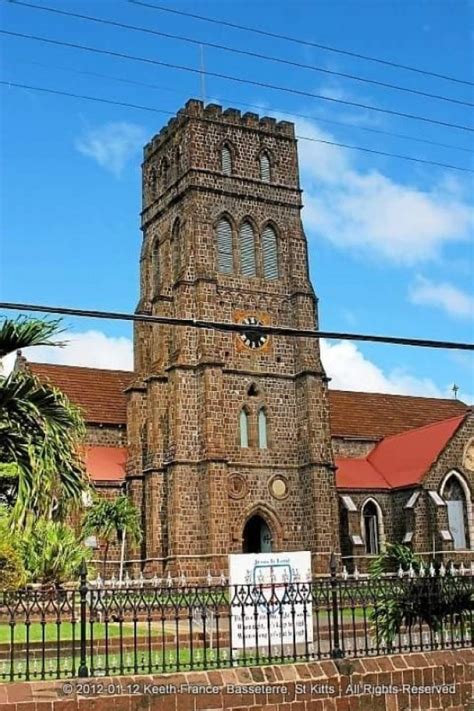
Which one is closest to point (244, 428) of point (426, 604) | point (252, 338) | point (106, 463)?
point (252, 338)

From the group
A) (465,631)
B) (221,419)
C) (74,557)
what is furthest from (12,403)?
(221,419)

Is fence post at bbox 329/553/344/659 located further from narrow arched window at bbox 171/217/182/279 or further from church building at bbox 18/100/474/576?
narrow arched window at bbox 171/217/182/279

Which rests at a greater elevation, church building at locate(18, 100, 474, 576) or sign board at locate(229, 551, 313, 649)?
church building at locate(18, 100, 474, 576)

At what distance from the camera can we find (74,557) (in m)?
24.8

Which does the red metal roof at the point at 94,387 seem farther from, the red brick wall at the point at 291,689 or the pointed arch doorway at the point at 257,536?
the red brick wall at the point at 291,689

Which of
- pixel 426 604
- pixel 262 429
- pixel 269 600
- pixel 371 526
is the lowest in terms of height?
pixel 426 604

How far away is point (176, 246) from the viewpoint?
135 ft

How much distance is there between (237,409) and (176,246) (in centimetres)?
805

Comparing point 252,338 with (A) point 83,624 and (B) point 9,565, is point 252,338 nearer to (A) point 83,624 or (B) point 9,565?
(B) point 9,565

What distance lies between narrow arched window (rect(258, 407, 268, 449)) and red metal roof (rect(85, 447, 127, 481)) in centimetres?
628

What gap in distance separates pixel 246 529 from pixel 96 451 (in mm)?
7814

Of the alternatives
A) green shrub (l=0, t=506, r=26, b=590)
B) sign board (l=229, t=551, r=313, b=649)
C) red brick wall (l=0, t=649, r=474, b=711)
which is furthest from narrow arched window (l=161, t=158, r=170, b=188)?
red brick wall (l=0, t=649, r=474, b=711)

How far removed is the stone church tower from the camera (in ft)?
122

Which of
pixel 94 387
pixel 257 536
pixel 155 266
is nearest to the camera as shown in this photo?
pixel 257 536
